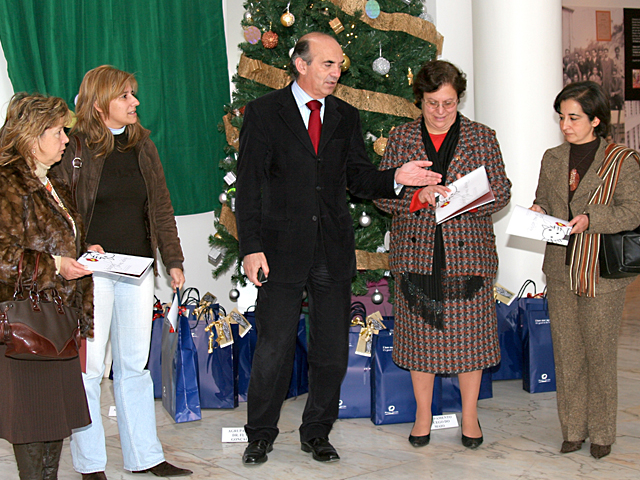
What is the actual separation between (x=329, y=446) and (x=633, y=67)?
24.8 ft

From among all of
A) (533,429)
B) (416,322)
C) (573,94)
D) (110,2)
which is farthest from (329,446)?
(110,2)

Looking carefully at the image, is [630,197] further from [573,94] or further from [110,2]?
[110,2]

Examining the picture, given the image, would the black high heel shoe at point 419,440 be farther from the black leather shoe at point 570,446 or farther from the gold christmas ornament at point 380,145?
the gold christmas ornament at point 380,145

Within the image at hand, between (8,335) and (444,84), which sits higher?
(444,84)

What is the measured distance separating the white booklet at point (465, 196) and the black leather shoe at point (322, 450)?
1121 millimetres

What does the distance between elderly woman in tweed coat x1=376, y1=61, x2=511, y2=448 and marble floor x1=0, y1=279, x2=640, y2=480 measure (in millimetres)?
175

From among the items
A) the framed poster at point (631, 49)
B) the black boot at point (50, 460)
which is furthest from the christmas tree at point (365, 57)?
the framed poster at point (631, 49)

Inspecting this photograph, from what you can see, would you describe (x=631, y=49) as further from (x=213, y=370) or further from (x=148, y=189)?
(x=148, y=189)

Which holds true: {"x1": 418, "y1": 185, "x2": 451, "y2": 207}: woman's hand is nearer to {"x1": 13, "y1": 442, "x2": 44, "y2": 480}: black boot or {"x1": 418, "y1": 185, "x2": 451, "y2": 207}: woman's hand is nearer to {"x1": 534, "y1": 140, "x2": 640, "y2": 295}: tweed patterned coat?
{"x1": 534, "y1": 140, "x2": 640, "y2": 295}: tweed patterned coat

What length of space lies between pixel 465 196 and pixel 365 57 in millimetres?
1635

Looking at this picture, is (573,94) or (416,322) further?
(416,322)

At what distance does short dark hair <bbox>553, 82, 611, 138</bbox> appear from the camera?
281 centimetres

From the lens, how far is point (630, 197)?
275 cm

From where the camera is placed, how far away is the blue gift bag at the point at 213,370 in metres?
3.68
